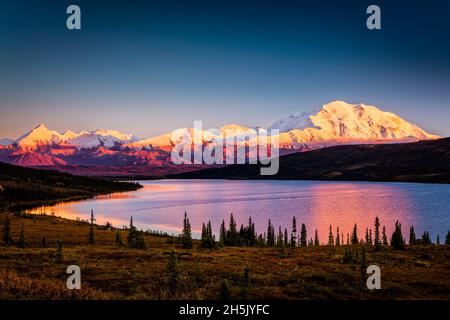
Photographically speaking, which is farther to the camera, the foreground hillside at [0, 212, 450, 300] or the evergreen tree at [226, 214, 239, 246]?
the evergreen tree at [226, 214, 239, 246]

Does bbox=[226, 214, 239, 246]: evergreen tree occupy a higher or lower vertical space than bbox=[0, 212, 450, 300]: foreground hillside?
lower

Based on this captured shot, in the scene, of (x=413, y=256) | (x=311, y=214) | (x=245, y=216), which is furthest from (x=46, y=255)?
(x=311, y=214)

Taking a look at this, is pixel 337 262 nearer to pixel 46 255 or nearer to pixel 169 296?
pixel 169 296

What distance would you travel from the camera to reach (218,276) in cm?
3412

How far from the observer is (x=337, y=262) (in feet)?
147

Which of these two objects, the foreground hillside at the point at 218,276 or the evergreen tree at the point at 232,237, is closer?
the foreground hillside at the point at 218,276

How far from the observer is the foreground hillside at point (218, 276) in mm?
26000

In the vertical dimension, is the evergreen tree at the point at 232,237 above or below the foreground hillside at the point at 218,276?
below

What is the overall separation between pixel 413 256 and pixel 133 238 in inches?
1476

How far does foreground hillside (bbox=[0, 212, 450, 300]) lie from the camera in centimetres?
2600

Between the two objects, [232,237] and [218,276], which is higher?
[218,276]

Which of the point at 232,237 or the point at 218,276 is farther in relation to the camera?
the point at 232,237
